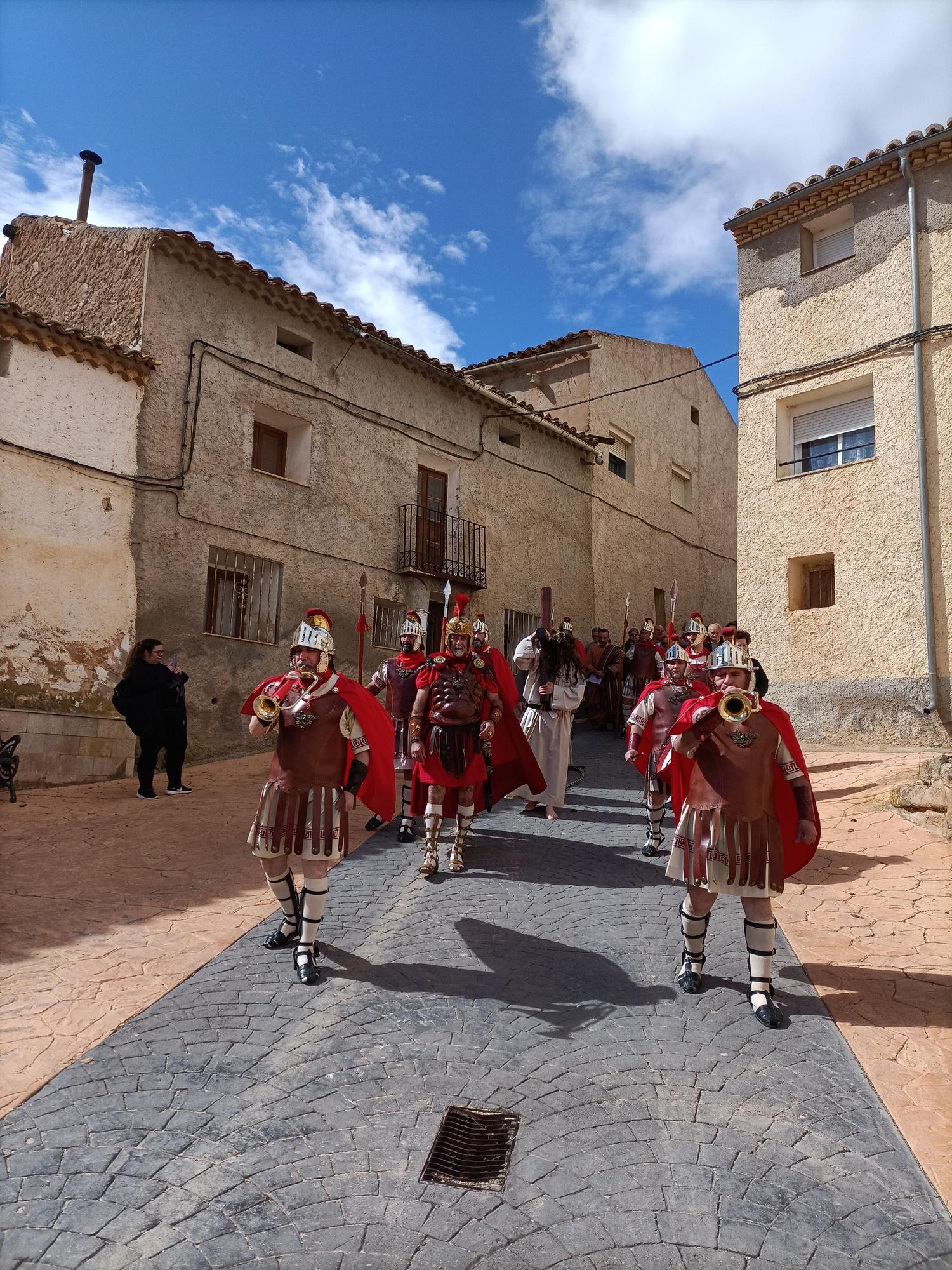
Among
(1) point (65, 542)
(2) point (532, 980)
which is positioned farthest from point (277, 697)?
(1) point (65, 542)

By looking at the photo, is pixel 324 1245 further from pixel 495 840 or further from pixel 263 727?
pixel 495 840

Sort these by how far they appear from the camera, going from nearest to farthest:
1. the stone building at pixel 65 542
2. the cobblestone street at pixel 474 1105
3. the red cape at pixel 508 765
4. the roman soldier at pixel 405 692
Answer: the cobblestone street at pixel 474 1105 → the red cape at pixel 508 765 → the roman soldier at pixel 405 692 → the stone building at pixel 65 542

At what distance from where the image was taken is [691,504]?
25.2 meters

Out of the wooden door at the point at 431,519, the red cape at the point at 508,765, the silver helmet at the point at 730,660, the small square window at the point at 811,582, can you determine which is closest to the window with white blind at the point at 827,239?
the small square window at the point at 811,582

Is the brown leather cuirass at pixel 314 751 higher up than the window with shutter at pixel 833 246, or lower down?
lower down

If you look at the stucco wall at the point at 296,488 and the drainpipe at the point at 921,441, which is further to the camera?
the stucco wall at the point at 296,488

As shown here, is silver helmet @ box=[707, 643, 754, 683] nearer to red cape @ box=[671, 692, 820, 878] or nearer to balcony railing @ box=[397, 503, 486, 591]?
red cape @ box=[671, 692, 820, 878]

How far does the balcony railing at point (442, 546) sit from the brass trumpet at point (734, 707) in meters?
12.8

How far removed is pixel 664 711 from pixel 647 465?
17271 mm

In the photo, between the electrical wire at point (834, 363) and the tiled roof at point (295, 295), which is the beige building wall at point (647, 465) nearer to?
the tiled roof at point (295, 295)

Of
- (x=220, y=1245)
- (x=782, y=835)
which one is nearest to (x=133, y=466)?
(x=782, y=835)

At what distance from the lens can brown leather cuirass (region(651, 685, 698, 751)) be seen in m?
7.25

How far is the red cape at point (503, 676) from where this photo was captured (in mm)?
7762

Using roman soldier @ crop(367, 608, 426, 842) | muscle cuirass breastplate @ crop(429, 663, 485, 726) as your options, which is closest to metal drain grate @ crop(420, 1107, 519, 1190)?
muscle cuirass breastplate @ crop(429, 663, 485, 726)
